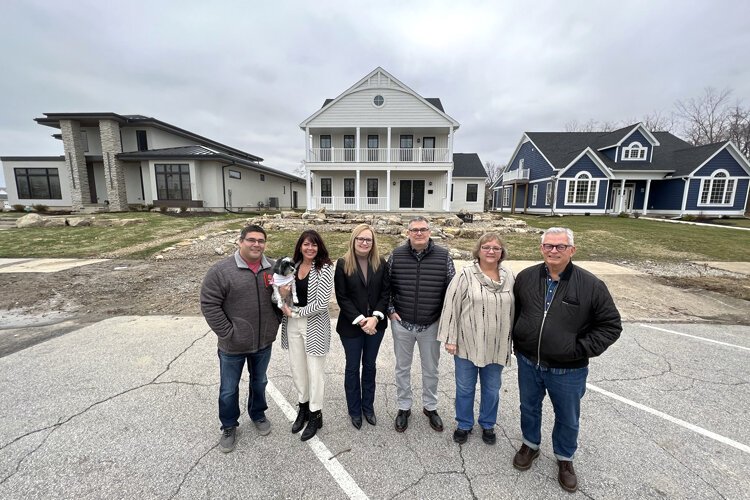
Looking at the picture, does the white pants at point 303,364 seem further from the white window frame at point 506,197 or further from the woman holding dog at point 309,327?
the white window frame at point 506,197

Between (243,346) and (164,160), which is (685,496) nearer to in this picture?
(243,346)

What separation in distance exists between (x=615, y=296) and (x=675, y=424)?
444 centimetres

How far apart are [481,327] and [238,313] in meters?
1.88

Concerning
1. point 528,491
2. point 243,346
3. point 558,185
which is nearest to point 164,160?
point 243,346

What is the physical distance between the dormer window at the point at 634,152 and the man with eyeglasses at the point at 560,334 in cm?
3129

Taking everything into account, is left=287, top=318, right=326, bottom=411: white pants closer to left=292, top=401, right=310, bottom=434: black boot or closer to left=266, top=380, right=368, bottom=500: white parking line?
left=292, top=401, right=310, bottom=434: black boot

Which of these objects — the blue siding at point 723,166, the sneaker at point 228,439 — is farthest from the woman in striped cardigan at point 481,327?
the blue siding at point 723,166

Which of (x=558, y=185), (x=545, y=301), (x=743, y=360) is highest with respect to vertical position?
(x=558, y=185)

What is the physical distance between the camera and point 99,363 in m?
3.78

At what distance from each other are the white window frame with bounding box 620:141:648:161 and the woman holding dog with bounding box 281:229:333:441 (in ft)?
105

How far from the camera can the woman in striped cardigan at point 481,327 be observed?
241 centimetres

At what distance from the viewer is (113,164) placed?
24.1 metres

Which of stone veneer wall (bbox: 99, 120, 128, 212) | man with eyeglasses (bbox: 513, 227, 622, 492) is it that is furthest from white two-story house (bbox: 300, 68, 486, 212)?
man with eyeglasses (bbox: 513, 227, 622, 492)

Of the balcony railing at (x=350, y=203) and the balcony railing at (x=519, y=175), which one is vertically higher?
the balcony railing at (x=519, y=175)
